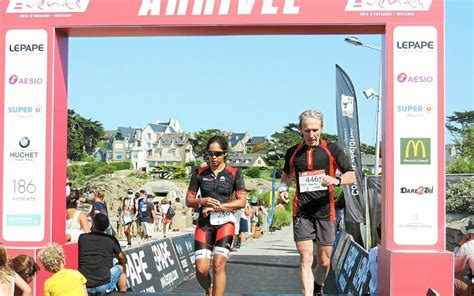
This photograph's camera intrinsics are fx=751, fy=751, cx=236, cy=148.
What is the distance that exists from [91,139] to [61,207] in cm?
13968

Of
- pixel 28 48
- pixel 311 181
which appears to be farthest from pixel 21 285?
pixel 28 48

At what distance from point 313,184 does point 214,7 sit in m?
2.29

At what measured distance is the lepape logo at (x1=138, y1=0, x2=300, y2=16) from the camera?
8.13 metres

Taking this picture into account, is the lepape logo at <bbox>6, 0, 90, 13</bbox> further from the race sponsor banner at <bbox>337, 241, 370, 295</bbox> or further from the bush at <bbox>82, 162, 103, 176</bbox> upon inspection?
the bush at <bbox>82, 162, 103, 176</bbox>

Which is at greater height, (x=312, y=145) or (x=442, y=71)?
(x=442, y=71)

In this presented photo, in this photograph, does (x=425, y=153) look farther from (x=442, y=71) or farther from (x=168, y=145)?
(x=168, y=145)

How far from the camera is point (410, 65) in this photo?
8.02m

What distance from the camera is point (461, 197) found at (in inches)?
650

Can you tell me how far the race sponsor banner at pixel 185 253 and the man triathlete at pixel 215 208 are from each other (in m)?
7.96

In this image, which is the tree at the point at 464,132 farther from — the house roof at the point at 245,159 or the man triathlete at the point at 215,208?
the house roof at the point at 245,159

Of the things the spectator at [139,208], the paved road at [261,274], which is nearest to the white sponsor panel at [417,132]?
the paved road at [261,274]

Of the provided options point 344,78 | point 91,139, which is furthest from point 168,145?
point 344,78

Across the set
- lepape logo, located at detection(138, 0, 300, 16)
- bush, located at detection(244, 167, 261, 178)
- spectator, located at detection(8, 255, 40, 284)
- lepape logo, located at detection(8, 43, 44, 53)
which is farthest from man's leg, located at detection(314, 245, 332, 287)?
bush, located at detection(244, 167, 261, 178)

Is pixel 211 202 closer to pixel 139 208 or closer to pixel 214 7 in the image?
pixel 214 7
